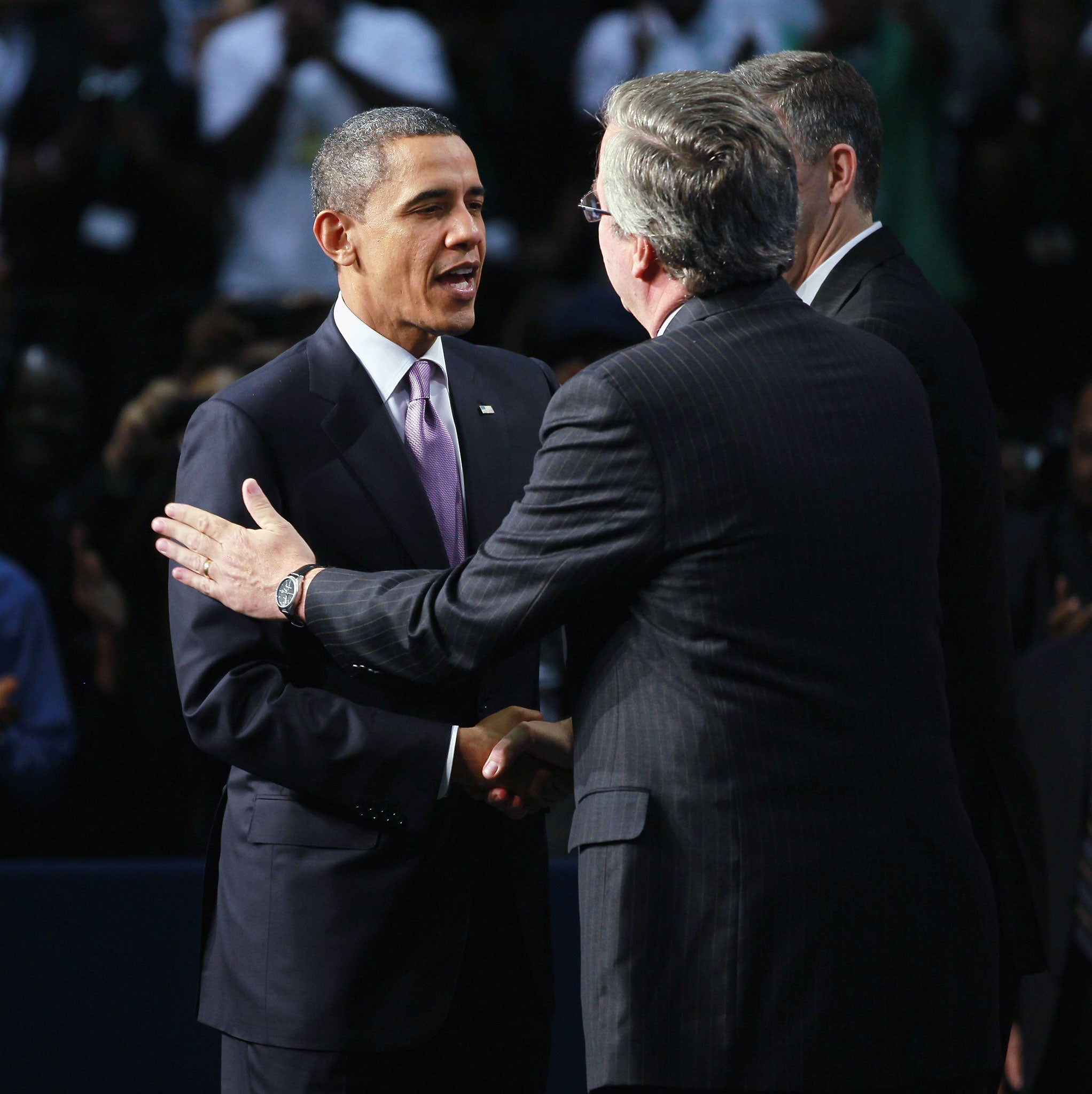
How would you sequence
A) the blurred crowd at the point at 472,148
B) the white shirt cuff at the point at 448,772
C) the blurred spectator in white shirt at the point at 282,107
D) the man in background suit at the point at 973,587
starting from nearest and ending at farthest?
1. the white shirt cuff at the point at 448,772
2. the man in background suit at the point at 973,587
3. the blurred crowd at the point at 472,148
4. the blurred spectator in white shirt at the point at 282,107

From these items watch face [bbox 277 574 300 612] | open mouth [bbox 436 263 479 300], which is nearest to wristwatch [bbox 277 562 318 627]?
watch face [bbox 277 574 300 612]

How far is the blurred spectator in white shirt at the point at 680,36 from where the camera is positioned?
498 cm

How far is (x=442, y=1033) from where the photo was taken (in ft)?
6.67

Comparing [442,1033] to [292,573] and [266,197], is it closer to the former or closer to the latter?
[292,573]

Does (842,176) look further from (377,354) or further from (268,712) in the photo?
(268,712)

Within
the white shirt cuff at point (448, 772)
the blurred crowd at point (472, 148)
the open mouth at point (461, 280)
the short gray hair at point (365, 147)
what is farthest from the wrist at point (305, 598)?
the blurred crowd at point (472, 148)

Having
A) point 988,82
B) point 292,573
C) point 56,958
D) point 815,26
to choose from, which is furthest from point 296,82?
point 292,573

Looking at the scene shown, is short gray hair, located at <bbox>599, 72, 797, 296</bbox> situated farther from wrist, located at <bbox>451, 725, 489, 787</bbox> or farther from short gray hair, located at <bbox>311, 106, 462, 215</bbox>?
wrist, located at <bbox>451, 725, 489, 787</bbox>

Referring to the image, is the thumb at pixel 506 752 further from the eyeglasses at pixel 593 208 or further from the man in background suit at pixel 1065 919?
the man in background suit at pixel 1065 919

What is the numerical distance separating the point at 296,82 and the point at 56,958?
3.01 m

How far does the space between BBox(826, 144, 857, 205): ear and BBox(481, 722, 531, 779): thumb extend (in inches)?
35.8

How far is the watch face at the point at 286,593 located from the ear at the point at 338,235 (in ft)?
1.78

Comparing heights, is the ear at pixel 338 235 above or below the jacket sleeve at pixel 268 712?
above

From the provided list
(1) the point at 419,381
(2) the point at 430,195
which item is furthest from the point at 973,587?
(2) the point at 430,195
